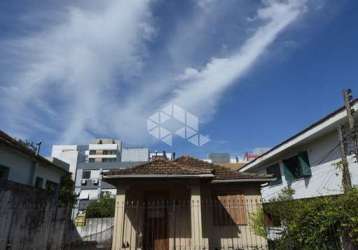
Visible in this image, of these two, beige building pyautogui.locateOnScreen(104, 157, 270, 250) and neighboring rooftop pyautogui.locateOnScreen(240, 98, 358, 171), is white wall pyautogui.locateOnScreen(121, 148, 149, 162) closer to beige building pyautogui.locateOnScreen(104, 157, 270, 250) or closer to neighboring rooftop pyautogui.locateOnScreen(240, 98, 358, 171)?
neighboring rooftop pyautogui.locateOnScreen(240, 98, 358, 171)

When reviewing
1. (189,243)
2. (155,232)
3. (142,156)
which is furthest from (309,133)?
(142,156)

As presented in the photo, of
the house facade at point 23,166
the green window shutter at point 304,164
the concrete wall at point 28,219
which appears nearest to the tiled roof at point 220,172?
the green window shutter at point 304,164

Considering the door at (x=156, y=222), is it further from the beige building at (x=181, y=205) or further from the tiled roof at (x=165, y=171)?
A: the tiled roof at (x=165, y=171)

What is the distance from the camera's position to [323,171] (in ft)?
35.9

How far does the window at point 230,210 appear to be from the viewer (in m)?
10.7

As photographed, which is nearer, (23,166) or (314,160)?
(314,160)

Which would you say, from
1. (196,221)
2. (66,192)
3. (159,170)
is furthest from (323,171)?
(66,192)

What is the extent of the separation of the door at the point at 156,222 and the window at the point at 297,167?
6366mm

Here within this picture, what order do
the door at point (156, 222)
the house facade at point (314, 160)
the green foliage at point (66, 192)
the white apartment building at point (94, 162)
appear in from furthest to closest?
1. the white apartment building at point (94, 162)
2. the green foliage at point (66, 192)
3. the door at point (156, 222)
4. the house facade at point (314, 160)

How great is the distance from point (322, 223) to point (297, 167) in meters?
6.48

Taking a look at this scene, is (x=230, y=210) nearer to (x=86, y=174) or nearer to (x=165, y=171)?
(x=165, y=171)


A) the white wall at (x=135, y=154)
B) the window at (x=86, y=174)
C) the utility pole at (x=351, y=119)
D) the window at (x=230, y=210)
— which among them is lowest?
the window at (x=230, y=210)

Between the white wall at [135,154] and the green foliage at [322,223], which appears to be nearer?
the green foliage at [322,223]

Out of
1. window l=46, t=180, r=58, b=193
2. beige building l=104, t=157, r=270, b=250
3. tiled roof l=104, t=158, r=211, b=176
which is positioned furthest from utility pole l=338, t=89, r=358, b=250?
window l=46, t=180, r=58, b=193
